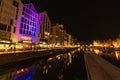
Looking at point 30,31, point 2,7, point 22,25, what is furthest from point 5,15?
point 30,31

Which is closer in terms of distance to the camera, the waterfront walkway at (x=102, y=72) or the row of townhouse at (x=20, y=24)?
the waterfront walkway at (x=102, y=72)

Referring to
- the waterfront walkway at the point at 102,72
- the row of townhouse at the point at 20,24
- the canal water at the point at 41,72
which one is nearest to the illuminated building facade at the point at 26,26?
the row of townhouse at the point at 20,24

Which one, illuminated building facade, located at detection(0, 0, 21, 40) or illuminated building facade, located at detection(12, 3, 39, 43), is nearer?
illuminated building facade, located at detection(0, 0, 21, 40)

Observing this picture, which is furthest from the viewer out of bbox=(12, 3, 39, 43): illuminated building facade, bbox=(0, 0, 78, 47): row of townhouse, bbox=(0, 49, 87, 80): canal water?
bbox=(12, 3, 39, 43): illuminated building facade

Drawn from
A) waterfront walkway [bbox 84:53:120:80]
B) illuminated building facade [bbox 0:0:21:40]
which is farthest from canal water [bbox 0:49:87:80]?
illuminated building facade [bbox 0:0:21:40]

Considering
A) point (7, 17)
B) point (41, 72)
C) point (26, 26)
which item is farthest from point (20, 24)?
point (41, 72)

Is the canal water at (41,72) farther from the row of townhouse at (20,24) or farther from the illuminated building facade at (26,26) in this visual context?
the illuminated building facade at (26,26)

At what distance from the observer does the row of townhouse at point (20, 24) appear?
4622 centimetres

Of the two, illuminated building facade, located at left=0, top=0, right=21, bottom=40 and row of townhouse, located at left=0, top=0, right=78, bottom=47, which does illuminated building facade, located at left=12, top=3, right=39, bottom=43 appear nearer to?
row of townhouse, located at left=0, top=0, right=78, bottom=47

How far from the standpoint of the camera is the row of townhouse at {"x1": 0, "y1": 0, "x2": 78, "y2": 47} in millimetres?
46219

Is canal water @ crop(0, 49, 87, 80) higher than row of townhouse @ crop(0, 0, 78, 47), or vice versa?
row of townhouse @ crop(0, 0, 78, 47)

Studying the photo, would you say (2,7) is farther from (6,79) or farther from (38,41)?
(6,79)

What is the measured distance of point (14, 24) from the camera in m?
53.2

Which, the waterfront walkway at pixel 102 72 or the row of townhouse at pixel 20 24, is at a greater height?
the row of townhouse at pixel 20 24
